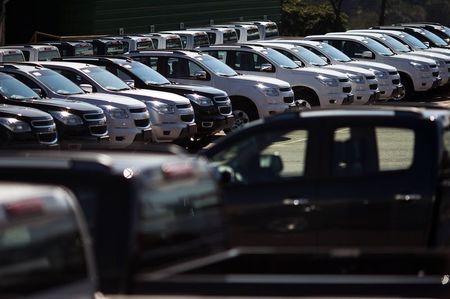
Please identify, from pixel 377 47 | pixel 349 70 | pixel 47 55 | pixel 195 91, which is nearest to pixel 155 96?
pixel 195 91

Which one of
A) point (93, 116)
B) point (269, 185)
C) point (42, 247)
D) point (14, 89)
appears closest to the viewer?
point (42, 247)

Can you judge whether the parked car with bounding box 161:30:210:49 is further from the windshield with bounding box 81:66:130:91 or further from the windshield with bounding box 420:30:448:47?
the windshield with bounding box 81:66:130:91

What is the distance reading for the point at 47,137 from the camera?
17.9 m

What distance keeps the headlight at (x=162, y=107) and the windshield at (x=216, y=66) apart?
339cm

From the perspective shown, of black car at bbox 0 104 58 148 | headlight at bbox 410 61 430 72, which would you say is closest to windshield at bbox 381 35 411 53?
headlight at bbox 410 61 430 72

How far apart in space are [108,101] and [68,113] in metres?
1.46

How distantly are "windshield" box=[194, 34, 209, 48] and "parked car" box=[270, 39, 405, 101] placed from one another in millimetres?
3509

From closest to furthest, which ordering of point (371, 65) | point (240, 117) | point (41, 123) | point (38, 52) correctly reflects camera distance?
point (41, 123) < point (240, 117) < point (38, 52) < point (371, 65)

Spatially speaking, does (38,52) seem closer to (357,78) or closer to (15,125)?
(357,78)

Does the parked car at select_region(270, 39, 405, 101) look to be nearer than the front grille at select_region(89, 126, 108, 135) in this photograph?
No

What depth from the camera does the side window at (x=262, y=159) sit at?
8930 millimetres

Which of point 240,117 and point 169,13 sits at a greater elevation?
point 240,117

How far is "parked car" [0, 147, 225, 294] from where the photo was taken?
521 cm

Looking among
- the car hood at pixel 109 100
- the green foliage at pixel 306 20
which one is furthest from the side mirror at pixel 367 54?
the green foliage at pixel 306 20
